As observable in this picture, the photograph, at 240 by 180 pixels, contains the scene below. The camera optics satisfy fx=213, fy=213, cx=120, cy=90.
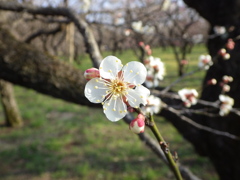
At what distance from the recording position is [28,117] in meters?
4.79

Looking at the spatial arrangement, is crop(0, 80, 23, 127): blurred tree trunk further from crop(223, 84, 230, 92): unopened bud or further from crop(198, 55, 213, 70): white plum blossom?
crop(223, 84, 230, 92): unopened bud

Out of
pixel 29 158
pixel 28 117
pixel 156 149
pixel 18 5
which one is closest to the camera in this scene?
pixel 156 149

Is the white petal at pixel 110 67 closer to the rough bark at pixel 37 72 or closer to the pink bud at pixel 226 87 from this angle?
the rough bark at pixel 37 72

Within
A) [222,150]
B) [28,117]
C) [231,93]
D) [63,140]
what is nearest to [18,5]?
[231,93]

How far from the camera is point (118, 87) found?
0.71 m

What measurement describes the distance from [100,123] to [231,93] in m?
3.00

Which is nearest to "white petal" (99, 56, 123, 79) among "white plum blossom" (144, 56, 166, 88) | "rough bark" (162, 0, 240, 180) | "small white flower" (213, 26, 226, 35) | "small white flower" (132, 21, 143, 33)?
"white plum blossom" (144, 56, 166, 88)

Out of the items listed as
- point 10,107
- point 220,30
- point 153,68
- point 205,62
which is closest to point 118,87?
point 153,68

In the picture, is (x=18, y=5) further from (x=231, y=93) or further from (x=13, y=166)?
(x=13, y=166)

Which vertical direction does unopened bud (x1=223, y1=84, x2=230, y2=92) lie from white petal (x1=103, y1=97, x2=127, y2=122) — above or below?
below

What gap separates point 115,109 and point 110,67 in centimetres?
13

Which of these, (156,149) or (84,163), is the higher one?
(156,149)

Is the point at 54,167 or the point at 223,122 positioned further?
the point at 54,167

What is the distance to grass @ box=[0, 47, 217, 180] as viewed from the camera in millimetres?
2873
